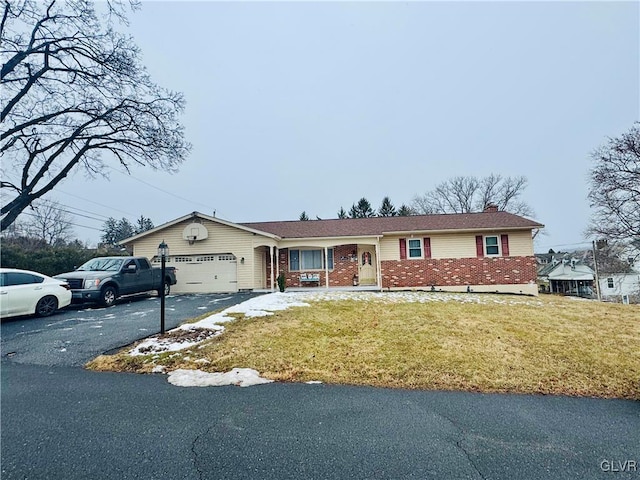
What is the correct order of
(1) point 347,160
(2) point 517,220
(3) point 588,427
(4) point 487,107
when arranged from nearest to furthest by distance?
(3) point 588,427 < (2) point 517,220 < (4) point 487,107 < (1) point 347,160

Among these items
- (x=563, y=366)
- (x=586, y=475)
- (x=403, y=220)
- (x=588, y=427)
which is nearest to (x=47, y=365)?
(x=586, y=475)

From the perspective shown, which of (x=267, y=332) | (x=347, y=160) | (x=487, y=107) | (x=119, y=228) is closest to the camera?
(x=267, y=332)

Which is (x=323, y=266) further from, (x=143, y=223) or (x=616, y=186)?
(x=143, y=223)

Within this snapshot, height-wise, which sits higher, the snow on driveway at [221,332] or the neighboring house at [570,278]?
the snow on driveway at [221,332]

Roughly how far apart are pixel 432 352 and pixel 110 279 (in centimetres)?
1094

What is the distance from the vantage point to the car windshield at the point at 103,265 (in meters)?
11.3

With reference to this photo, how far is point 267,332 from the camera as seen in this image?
689 centimetres

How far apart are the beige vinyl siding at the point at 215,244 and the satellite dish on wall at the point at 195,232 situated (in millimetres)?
289

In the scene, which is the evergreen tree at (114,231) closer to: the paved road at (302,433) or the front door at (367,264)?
the front door at (367,264)

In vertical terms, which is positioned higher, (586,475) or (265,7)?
(265,7)

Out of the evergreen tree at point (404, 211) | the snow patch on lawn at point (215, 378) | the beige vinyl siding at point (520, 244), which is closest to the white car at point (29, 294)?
the snow patch on lawn at point (215, 378)

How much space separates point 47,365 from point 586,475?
7.38 metres

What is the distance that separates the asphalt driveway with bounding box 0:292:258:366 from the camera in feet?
18.6

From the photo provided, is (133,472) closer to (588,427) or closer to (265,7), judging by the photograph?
(588,427)
